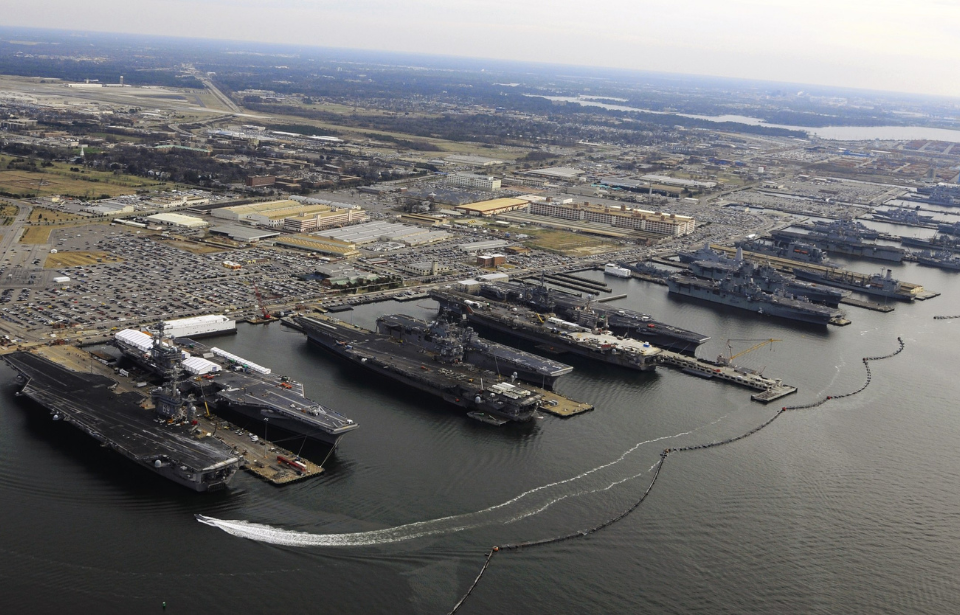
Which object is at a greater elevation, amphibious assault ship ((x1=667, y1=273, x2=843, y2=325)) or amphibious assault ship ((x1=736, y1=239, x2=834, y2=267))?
amphibious assault ship ((x1=736, y1=239, x2=834, y2=267))

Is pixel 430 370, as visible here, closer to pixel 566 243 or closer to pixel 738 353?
pixel 738 353

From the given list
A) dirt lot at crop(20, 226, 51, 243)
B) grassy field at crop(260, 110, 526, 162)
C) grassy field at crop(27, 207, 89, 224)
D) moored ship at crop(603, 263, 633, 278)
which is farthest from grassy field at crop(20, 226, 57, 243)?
grassy field at crop(260, 110, 526, 162)

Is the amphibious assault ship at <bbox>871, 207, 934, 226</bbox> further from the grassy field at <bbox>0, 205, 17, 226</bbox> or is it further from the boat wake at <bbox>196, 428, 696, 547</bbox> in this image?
the grassy field at <bbox>0, 205, 17, 226</bbox>

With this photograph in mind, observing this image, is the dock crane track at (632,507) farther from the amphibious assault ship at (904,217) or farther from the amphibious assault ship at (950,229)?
the amphibious assault ship at (904,217)

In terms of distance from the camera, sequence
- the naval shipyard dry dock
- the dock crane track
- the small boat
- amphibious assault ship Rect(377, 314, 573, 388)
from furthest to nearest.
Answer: amphibious assault ship Rect(377, 314, 573, 388)
the naval shipyard dry dock
the small boat
the dock crane track

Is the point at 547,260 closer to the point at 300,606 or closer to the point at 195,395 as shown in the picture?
the point at 195,395

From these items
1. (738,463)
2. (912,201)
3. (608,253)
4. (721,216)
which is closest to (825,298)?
Result: (608,253)
